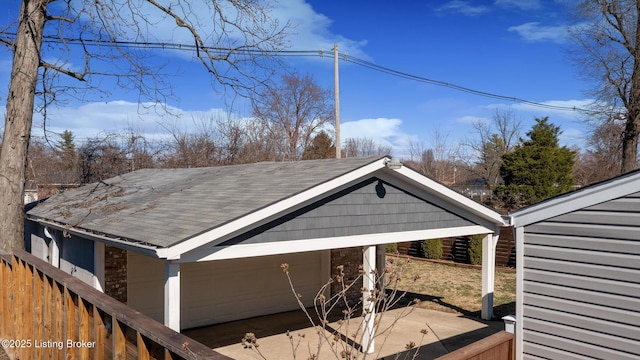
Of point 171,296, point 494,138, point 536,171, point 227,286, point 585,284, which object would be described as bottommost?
point 227,286

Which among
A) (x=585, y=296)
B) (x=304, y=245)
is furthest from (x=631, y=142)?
(x=304, y=245)

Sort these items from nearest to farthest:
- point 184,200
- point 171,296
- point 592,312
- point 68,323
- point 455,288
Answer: point 68,323 < point 592,312 < point 171,296 < point 184,200 < point 455,288

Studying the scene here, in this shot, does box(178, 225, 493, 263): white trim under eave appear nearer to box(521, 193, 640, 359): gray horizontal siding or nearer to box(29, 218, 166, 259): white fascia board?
box(29, 218, 166, 259): white fascia board

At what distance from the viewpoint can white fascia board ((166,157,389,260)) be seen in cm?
582

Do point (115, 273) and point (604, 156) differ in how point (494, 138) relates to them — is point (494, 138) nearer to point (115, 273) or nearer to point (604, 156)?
point (604, 156)

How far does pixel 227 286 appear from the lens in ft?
35.7

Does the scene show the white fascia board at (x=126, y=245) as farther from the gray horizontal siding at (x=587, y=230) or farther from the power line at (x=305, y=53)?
the gray horizontal siding at (x=587, y=230)

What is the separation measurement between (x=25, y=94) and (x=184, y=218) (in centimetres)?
368

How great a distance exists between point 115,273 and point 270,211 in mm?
4502

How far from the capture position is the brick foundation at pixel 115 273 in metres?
9.35

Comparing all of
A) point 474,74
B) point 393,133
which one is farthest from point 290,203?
point 393,133

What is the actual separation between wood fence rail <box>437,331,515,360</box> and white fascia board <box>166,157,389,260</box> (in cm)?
324

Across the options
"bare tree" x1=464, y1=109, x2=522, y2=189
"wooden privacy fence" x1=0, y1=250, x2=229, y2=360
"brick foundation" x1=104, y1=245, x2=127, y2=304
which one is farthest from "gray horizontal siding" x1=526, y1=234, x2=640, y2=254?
"bare tree" x1=464, y1=109, x2=522, y2=189

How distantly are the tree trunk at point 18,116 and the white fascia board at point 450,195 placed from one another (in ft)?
20.5
